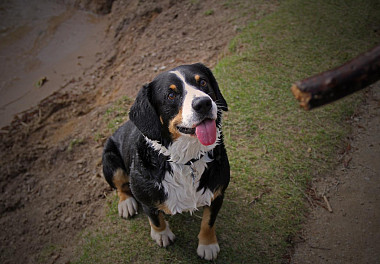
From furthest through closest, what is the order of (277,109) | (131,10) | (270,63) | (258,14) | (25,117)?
(131,10) → (258,14) → (25,117) → (270,63) → (277,109)

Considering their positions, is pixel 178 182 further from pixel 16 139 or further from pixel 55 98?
pixel 55 98

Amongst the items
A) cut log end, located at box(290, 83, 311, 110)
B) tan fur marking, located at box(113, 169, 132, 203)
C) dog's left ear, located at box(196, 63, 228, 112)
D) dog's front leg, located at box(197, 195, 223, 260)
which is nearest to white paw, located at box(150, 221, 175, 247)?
dog's front leg, located at box(197, 195, 223, 260)

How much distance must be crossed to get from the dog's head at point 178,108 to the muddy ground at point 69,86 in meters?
1.58

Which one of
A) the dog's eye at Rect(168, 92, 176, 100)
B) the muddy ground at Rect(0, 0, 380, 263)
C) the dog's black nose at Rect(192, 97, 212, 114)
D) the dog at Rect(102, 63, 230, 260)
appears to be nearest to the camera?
the dog's black nose at Rect(192, 97, 212, 114)

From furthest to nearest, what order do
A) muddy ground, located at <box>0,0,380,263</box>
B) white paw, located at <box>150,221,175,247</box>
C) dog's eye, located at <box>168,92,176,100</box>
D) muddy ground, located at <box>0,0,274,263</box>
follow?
muddy ground, located at <box>0,0,274,263</box>
muddy ground, located at <box>0,0,380,263</box>
white paw, located at <box>150,221,175,247</box>
dog's eye, located at <box>168,92,176,100</box>

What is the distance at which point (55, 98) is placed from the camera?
5.20 m

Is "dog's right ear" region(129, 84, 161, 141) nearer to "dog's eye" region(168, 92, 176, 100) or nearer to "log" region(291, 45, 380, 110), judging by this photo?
"dog's eye" region(168, 92, 176, 100)

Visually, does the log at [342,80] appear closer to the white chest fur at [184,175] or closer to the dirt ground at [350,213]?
the white chest fur at [184,175]

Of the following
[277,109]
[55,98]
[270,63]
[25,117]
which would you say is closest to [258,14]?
[270,63]

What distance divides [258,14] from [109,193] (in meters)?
4.33

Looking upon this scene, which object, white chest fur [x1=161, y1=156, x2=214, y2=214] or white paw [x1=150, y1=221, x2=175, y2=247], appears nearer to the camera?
white chest fur [x1=161, y1=156, x2=214, y2=214]

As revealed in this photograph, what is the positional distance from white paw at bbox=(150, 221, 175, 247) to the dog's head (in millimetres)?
1001

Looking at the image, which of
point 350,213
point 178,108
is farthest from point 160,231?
point 350,213

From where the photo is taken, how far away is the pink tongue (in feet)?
6.40
